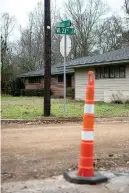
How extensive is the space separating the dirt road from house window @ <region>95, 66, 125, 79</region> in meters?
15.5

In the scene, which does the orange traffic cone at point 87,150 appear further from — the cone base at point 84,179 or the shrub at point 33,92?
the shrub at point 33,92

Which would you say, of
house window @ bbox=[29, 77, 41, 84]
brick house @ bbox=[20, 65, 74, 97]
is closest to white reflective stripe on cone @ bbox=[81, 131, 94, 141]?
brick house @ bbox=[20, 65, 74, 97]

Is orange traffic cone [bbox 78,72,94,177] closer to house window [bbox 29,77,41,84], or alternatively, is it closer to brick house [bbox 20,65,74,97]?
brick house [bbox 20,65,74,97]

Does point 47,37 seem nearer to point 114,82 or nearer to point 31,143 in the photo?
point 31,143

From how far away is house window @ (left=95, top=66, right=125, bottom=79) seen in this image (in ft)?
86.8

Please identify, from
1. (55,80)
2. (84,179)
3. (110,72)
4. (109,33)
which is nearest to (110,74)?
(110,72)

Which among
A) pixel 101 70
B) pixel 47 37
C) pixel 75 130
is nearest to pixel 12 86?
pixel 101 70

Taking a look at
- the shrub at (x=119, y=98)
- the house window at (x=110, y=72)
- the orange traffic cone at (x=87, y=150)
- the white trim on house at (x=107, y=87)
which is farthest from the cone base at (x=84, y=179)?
the house window at (x=110, y=72)

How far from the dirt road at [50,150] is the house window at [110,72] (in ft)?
50.9

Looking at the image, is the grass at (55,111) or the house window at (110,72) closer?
the grass at (55,111)

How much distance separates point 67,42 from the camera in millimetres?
14523

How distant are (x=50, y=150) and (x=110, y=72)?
20244mm

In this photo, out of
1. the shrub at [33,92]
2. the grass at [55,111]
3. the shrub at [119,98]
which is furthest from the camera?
the shrub at [33,92]

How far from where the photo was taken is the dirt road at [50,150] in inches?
242
